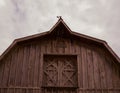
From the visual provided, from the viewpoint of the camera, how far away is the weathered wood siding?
1127 cm

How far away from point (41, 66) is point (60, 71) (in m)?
1.07

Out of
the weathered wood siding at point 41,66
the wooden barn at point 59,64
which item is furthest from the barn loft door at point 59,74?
the weathered wood siding at point 41,66

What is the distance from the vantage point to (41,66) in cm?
1168

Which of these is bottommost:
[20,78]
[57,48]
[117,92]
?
[117,92]

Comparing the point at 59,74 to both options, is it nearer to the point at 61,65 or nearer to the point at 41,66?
the point at 61,65

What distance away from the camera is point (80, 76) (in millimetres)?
11578

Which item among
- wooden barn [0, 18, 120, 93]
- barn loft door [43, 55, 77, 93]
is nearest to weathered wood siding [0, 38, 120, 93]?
wooden barn [0, 18, 120, 93]

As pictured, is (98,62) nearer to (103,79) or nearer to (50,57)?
(103,79)

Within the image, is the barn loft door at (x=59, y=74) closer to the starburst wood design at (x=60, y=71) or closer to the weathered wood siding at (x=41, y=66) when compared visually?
the starburst wood design at (x=60, y=71)

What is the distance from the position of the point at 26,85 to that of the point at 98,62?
3.95 meters

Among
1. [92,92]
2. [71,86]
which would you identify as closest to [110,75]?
[92,92]

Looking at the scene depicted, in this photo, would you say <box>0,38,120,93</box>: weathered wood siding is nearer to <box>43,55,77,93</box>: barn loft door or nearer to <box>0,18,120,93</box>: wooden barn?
<box>0,18,120,93</box>: wooden barn

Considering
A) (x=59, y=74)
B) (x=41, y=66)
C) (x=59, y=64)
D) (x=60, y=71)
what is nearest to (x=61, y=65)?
(x=59, y=64)

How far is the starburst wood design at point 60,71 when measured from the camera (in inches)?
461
